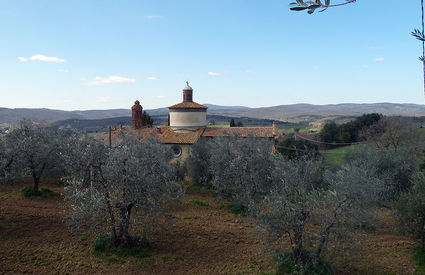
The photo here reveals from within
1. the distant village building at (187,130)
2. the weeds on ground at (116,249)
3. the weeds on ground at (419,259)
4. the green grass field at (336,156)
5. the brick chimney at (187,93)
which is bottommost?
the weeds on ground at (419,259)

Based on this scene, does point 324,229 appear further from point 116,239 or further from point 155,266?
point 116,239

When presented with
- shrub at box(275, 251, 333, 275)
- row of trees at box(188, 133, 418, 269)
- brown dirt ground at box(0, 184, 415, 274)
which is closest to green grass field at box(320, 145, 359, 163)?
row of trees at box(188, 133, 418, 269)

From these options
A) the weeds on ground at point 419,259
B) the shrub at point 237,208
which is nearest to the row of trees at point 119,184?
the shrub at point 237,208

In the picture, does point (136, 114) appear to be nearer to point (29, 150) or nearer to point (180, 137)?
point (180, 137)

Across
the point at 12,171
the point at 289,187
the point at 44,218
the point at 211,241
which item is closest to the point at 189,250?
the point at 211,241

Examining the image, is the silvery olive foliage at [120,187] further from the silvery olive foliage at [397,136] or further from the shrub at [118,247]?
the silvery olive foliage at [397,136]

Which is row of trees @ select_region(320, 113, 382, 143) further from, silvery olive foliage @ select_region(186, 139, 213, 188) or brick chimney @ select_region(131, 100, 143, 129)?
brick chimney @ select_region(131, 100, 143, 129)
